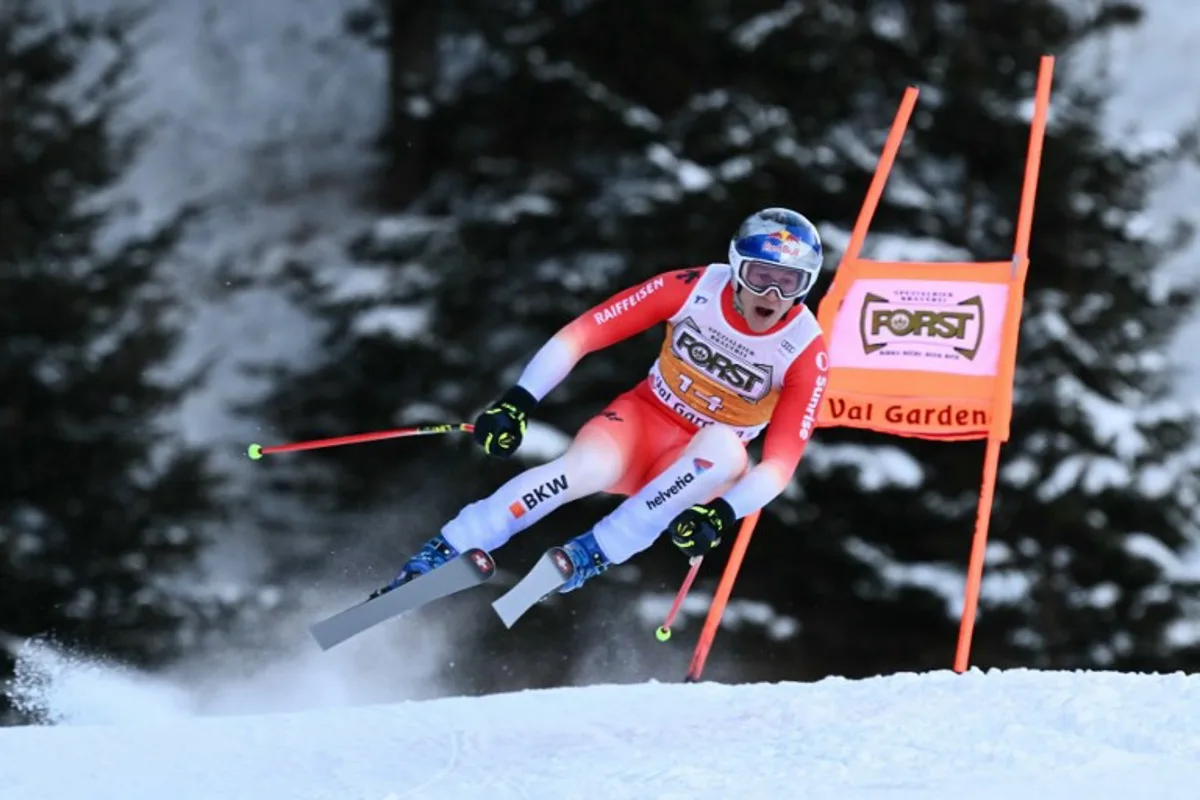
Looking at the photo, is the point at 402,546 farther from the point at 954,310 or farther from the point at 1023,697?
the point at 1023,697

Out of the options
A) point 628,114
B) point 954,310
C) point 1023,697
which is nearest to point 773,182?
point 628,114

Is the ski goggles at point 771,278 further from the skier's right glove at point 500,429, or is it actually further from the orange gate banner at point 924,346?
the orange gate banner at point 924,346

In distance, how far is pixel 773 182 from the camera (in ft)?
32.1

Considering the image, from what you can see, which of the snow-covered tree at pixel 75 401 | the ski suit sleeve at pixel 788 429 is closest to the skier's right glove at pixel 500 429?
the ski suit sleeve at pixel 788 429

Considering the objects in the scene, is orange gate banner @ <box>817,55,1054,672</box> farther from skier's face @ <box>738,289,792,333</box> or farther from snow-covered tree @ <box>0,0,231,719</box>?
snow-covered tree @ <box>0,0,231,719</box>

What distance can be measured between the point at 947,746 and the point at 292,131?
7.34 metres

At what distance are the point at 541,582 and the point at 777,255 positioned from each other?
1099 millimetres

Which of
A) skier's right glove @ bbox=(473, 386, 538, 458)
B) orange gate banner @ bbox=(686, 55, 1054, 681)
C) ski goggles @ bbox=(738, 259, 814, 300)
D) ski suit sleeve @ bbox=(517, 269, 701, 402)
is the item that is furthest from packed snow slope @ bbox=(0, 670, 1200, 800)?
ski goggles @ bbox=(738, 259, 814, 300)

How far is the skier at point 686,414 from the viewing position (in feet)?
15.9

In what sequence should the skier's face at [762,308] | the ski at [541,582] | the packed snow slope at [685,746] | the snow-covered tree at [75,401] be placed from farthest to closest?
the snow-covered tree at [75,401] < the skier's face at [762,308] < the ski at [541,582] < the packed snow slope at [685,746]

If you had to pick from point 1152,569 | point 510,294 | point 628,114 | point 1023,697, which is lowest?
point 1152,569

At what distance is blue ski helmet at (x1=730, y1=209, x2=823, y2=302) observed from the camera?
4.83 meters

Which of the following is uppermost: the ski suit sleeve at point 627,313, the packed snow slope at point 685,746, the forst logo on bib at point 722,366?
the ski suit sleeve at point 627,313

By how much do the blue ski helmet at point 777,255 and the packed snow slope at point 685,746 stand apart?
48.9 inches
